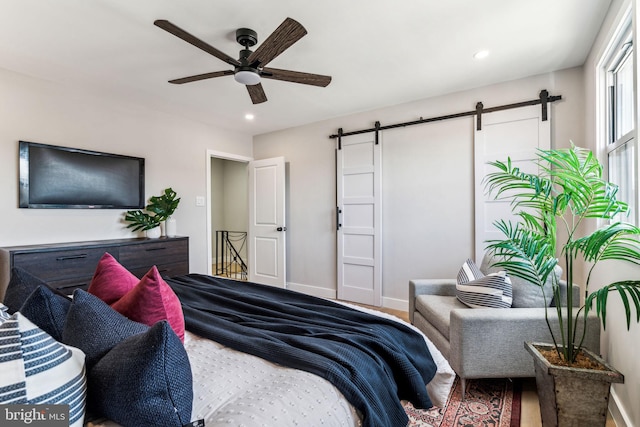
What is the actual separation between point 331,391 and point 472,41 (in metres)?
2.56

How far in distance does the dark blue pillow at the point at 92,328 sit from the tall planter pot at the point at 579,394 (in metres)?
1.76

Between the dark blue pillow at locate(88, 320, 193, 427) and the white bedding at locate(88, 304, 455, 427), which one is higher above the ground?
the dark blue pillow at locate(88, 320, 193, 427)

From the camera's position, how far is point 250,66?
2.09 meters

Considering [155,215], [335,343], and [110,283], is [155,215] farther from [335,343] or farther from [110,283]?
[335,343]

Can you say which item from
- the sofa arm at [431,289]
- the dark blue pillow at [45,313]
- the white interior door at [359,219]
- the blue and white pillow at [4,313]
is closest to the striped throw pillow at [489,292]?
the sofa arm at [431,289]

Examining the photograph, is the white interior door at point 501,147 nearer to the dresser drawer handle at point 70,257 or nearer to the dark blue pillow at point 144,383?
the dark blue pillow at point 144,383

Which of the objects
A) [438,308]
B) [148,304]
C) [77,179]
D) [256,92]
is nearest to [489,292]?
[438,308]

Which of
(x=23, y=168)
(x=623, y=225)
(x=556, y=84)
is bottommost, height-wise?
(x=623, y=225)

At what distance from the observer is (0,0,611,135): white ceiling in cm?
193

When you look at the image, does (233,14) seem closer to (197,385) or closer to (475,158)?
(197,385)

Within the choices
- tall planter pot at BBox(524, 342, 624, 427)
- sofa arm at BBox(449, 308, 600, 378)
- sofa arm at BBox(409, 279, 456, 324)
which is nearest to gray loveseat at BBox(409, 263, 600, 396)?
sofa arm at BBox(449, 308, 600, 378)

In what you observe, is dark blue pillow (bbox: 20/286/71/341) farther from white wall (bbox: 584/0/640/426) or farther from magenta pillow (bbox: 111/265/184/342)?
white wall (bbox: 584/0/640/426)

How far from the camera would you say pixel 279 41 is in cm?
181

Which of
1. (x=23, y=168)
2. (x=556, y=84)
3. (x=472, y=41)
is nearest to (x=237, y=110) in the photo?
(x=23, y=168)
